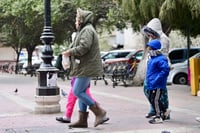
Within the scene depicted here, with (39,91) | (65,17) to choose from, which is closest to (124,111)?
(39,91)

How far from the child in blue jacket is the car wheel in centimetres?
1137

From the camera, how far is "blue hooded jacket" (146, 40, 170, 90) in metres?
8.64

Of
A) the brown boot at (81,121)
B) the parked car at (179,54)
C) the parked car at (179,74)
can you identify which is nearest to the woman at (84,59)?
the brown boot at (81,121)

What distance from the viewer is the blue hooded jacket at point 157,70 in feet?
Answer: 28.3

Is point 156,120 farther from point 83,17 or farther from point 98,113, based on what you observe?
point 83,17

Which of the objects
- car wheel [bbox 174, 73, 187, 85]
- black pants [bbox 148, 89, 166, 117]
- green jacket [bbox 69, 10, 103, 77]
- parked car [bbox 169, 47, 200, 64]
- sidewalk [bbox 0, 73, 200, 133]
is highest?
parked car [bbox 169, 47, 200, 64]

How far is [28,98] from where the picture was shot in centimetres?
1435

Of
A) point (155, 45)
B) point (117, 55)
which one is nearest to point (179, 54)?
point (117, 55)

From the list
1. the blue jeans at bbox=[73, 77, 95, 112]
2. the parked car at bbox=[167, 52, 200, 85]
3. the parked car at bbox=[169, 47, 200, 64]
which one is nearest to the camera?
the blue jeans at bbox=[73, 77, 95, 112]

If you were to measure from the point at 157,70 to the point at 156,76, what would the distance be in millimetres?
118

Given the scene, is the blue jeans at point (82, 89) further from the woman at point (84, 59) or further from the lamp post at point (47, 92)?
the lamp post at point (47, 92)

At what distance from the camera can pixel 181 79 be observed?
20125mm

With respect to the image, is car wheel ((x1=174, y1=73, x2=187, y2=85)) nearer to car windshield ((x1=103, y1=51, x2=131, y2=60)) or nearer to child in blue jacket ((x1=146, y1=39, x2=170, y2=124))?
car windshield ((x1=103, y1=51, x2=131, y2=60))

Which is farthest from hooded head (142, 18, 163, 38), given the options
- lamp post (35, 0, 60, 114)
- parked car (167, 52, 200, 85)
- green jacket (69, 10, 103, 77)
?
parked car (167, 52, 200, 85)
